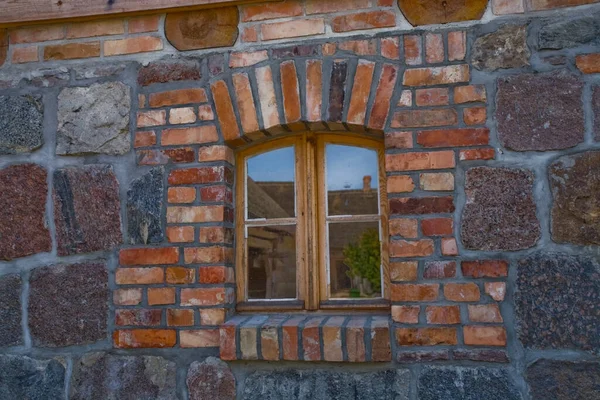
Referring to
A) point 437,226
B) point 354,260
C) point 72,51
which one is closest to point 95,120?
point 72,51

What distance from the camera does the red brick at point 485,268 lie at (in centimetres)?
208

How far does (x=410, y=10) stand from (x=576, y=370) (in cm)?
157

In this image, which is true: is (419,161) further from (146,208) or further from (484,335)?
(146,208)

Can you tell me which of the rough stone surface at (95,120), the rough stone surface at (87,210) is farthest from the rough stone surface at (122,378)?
the rough stone surface at (95,120)

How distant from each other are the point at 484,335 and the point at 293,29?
4.92ft

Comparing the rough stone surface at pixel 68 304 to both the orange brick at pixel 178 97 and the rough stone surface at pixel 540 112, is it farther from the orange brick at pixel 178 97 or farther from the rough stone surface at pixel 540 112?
the rough stone surface at pixel 540 112

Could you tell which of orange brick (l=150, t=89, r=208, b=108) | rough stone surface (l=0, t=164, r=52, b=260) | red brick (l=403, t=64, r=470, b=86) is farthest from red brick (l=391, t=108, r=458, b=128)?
rough stone surface (l=0, t=164, r=52, b=260)

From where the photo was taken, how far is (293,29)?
2350 millimetres

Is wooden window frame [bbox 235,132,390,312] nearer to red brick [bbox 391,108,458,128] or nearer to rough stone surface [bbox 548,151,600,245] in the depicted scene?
red brick [bbox 391,108,458,128]

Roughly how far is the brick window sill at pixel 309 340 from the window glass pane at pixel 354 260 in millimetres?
161

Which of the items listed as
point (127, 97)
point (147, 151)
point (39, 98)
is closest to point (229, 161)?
point (147, 151)

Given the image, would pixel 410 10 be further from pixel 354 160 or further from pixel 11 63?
pixel 11 63

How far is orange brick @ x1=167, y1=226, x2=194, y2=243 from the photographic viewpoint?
92.3 inches

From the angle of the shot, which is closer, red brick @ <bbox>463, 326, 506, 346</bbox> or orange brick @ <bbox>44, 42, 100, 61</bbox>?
red brick @ <bbox>463, 326, 506, 346</bbox>
